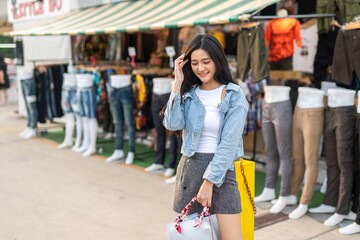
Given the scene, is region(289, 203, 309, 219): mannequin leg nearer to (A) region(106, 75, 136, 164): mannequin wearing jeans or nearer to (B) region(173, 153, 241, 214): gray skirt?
(B) region(173, 153, 241, 214): gray skirt

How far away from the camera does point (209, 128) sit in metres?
2.58

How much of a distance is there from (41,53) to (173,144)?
5920 mm

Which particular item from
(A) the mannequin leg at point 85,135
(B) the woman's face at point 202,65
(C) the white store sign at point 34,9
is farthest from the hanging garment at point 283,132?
(C) the white store sign at point 34,9

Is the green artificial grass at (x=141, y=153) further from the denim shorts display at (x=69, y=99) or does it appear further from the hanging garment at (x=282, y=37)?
the hanging garment at (x=282, y=37)

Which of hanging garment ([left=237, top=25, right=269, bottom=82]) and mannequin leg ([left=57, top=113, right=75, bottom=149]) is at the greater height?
hanging garment ([left=237, top=25, right=269, bottom=82])

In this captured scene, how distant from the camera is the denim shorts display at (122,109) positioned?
22.9ft

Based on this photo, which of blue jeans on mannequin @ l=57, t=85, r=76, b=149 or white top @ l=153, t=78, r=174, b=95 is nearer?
white top @ l=153, t=78, r=174, b=95

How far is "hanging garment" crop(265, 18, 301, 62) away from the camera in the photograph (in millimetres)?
5590

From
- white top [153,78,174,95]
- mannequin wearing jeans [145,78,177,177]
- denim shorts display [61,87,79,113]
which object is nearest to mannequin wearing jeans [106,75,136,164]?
mannequin wearing jeans [145,78,177,177]

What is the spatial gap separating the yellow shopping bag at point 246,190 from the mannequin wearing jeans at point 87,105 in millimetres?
4744

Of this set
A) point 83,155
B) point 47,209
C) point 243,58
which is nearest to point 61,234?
point 47,209

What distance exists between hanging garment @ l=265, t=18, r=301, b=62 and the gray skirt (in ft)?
11.3

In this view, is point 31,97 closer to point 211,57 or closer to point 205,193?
point 211,57

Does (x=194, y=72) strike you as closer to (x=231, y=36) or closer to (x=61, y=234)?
(x=61, y=234)
